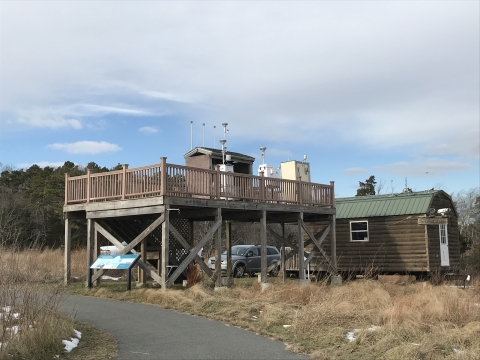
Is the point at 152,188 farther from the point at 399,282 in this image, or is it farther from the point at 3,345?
the point at 399,282

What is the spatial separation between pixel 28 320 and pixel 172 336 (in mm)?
2642

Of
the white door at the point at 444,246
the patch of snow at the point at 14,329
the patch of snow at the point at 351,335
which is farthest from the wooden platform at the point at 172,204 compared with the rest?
the patch of snow at the point at 14,329

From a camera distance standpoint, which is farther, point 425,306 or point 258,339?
point 425,306

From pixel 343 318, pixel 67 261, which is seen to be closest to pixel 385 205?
pixel 343 318

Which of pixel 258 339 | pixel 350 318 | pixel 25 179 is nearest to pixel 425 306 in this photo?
pixel 350 318

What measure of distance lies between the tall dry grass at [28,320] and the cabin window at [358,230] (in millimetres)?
17887

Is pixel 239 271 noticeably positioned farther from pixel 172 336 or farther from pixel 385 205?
pixel 172 336

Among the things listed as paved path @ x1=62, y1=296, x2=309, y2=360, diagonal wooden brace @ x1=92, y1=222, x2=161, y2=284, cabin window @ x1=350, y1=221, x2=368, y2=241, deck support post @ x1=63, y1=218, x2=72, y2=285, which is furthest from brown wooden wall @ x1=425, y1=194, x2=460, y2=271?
deck support post @ x1=63, y1=218, x2=72, y2=285

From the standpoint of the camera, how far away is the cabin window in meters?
24.2

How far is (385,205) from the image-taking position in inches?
939

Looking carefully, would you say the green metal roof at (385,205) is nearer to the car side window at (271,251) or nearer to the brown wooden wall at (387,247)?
the brown wooden wall at (387,247)

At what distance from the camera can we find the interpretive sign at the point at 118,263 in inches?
570

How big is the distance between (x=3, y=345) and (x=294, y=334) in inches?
199

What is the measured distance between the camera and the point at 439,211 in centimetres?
2266
